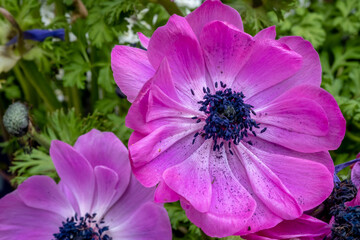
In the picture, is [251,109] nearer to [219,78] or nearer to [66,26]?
[219,78]

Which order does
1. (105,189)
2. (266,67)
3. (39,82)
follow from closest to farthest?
(266,67), (105,189), (39,82)

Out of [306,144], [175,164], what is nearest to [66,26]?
[175,164]

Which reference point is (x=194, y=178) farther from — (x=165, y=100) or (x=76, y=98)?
(x=76, y=98)

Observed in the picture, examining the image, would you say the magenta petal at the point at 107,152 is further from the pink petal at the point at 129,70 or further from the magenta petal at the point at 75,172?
the pink petal at the point at 129,70

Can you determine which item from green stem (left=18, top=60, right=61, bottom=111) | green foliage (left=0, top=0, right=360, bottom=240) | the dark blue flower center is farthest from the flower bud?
the dark blue flower center

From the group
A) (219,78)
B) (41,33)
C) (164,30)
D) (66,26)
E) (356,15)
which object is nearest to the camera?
(164,30)

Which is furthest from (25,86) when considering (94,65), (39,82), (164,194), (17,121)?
(164,194)
